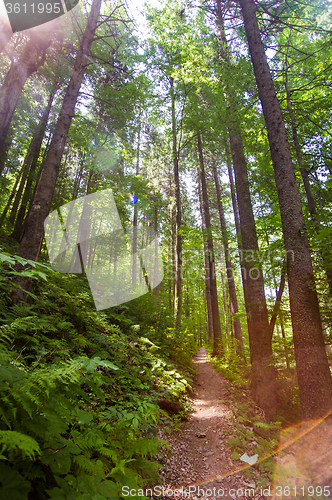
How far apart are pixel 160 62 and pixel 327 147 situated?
11723 millimetres

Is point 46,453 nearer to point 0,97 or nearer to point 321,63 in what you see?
point 0,97

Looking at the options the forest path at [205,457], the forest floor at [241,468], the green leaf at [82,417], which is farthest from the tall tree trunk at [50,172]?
the forest floor at [241,468]

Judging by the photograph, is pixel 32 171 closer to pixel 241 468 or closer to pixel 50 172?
pixel 50 172

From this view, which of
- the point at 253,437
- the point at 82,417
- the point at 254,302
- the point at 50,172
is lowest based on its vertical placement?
the point at 253,437

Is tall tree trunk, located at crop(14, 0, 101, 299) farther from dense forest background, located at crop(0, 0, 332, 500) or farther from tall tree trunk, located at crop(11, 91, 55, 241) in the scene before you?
tall tree trunk, located at crop(11, 91, 55, 241)

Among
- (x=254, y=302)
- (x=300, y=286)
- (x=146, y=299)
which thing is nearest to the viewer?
(x=300, y=286)

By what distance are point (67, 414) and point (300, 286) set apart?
442 cm

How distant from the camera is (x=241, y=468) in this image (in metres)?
3.71

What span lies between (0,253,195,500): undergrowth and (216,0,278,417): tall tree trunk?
7.17 feet

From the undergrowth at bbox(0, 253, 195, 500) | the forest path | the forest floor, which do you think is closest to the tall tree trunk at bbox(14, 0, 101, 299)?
the undergrowth at bbox(0, 253, 195, 500)

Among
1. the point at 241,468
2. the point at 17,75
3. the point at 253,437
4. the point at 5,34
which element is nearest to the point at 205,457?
the point at 241,468

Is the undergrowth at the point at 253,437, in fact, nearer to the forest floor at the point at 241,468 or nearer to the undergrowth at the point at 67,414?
the forest floor at the point at 241,468

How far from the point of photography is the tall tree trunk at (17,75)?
8500 mm

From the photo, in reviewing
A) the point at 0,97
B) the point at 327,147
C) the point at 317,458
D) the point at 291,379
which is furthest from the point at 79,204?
the point at 317,458
